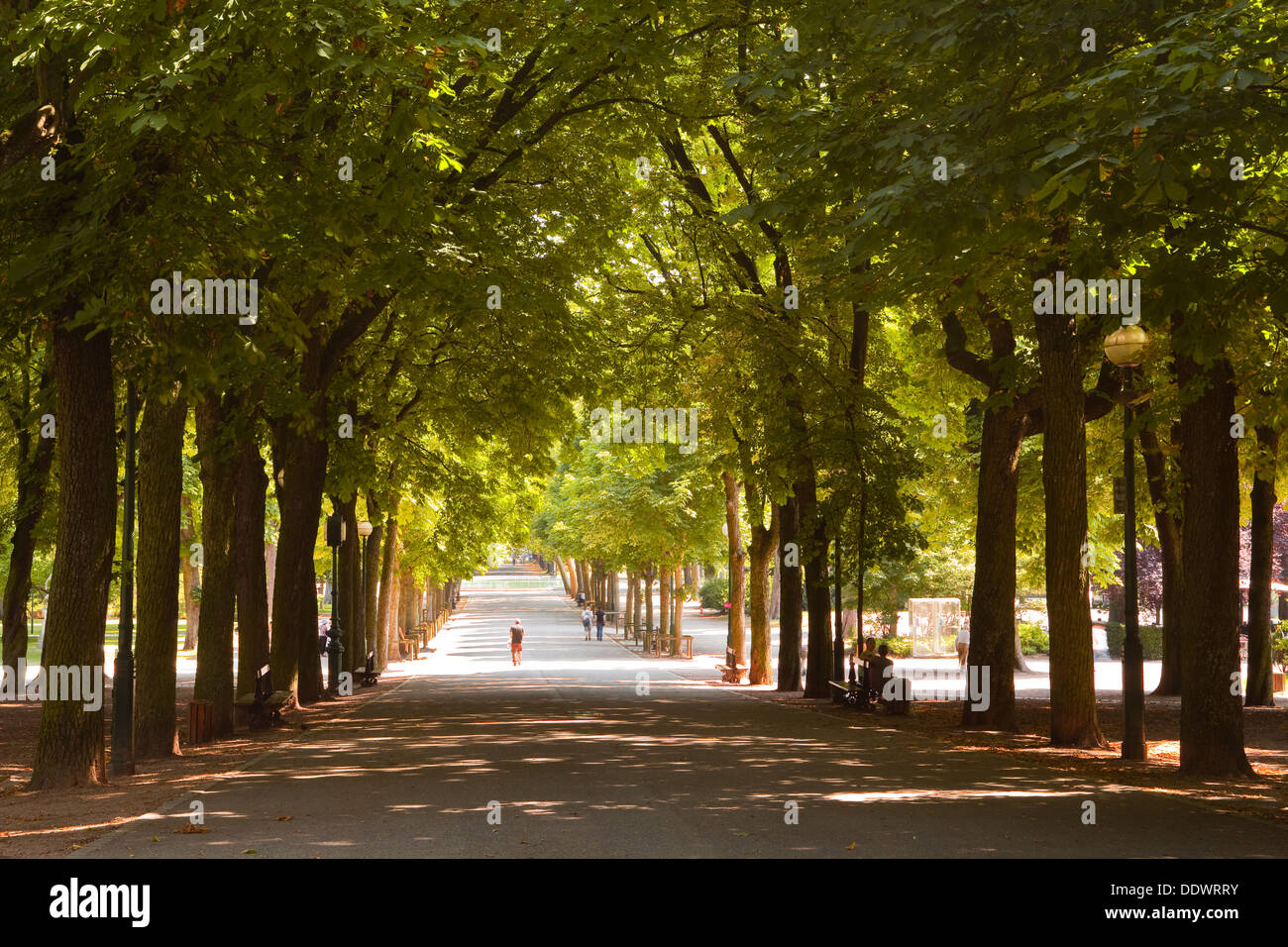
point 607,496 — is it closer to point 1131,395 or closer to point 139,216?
point 1131,395

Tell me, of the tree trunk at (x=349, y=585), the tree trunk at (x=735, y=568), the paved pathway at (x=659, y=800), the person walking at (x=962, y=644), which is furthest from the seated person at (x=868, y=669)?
the person walking at (x=962, y=644)

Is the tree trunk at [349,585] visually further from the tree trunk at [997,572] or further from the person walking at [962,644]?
the person walking at [962,644]

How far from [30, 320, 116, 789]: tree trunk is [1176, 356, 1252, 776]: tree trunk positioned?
1064 cm

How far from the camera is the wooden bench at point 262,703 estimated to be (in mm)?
18906

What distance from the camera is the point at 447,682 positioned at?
3494cm

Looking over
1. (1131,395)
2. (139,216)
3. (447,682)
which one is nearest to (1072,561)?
(1131,395)

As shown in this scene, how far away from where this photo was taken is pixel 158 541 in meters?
14.7

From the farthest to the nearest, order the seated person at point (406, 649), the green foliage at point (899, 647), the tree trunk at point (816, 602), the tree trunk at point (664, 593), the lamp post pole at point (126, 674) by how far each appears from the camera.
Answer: the seated person at point (406, 649) < the tree trunk at point (664, 593) < the green foliage at point (899, 647) < the tree trunk at point (816, 602) < the lamp post pole at point (126, 674)

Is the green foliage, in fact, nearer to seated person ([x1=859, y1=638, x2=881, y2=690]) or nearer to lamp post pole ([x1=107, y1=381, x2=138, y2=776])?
seated person ([x1=859, y1=638, x2=881, y2=690])

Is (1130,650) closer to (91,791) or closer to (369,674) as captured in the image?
(91,791)

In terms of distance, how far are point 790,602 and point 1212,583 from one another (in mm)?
14684

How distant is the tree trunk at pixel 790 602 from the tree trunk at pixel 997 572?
6948mm

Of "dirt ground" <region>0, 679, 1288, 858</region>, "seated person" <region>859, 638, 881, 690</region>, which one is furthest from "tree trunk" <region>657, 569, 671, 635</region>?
"dirt ground" <region>0, 679, 1288, 858</region>

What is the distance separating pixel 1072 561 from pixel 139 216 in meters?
11.2
